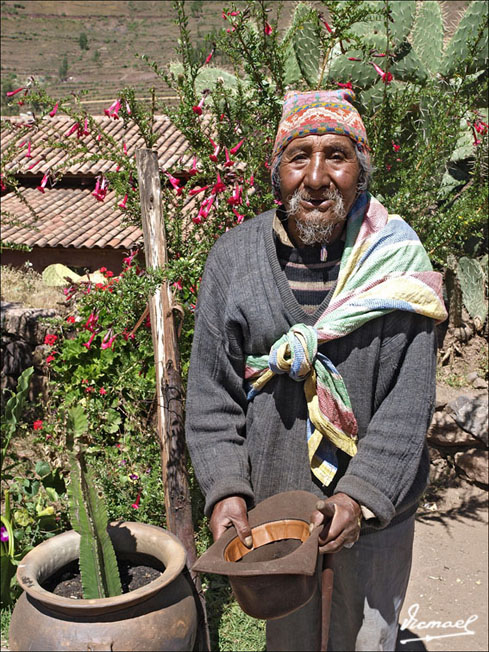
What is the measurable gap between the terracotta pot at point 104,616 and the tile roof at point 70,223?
12.7 m

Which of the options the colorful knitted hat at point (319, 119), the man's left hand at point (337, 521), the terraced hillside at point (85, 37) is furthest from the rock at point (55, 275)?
the terraced hillside at point (85, 37)

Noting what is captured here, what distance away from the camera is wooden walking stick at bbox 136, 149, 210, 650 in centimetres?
277

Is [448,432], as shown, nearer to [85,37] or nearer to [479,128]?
[479,128]

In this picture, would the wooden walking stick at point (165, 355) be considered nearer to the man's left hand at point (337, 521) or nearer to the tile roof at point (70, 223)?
the man's left hand at point (337, 521)

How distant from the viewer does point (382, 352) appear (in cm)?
173

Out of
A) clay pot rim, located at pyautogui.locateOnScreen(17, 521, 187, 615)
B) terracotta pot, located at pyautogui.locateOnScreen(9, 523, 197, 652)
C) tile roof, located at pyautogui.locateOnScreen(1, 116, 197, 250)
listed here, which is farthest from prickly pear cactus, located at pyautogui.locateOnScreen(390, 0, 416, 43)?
tile roof, located at pyautogui.locateOnScreen(1, 116, 197, 250)

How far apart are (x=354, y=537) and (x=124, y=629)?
78 cm

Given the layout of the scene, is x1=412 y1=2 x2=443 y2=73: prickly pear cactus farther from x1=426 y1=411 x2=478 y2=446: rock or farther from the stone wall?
the stone wall

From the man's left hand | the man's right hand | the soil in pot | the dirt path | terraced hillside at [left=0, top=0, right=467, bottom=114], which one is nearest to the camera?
the man's left hand

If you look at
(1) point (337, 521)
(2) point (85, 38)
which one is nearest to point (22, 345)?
(1) point (337, 521)

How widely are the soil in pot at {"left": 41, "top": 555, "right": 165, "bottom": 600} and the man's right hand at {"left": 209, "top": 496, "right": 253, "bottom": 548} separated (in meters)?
0.74

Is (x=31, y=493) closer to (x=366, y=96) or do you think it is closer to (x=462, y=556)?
(x=462, y=556)

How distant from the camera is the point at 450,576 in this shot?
3.83 metres

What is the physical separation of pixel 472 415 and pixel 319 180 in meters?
3.57
